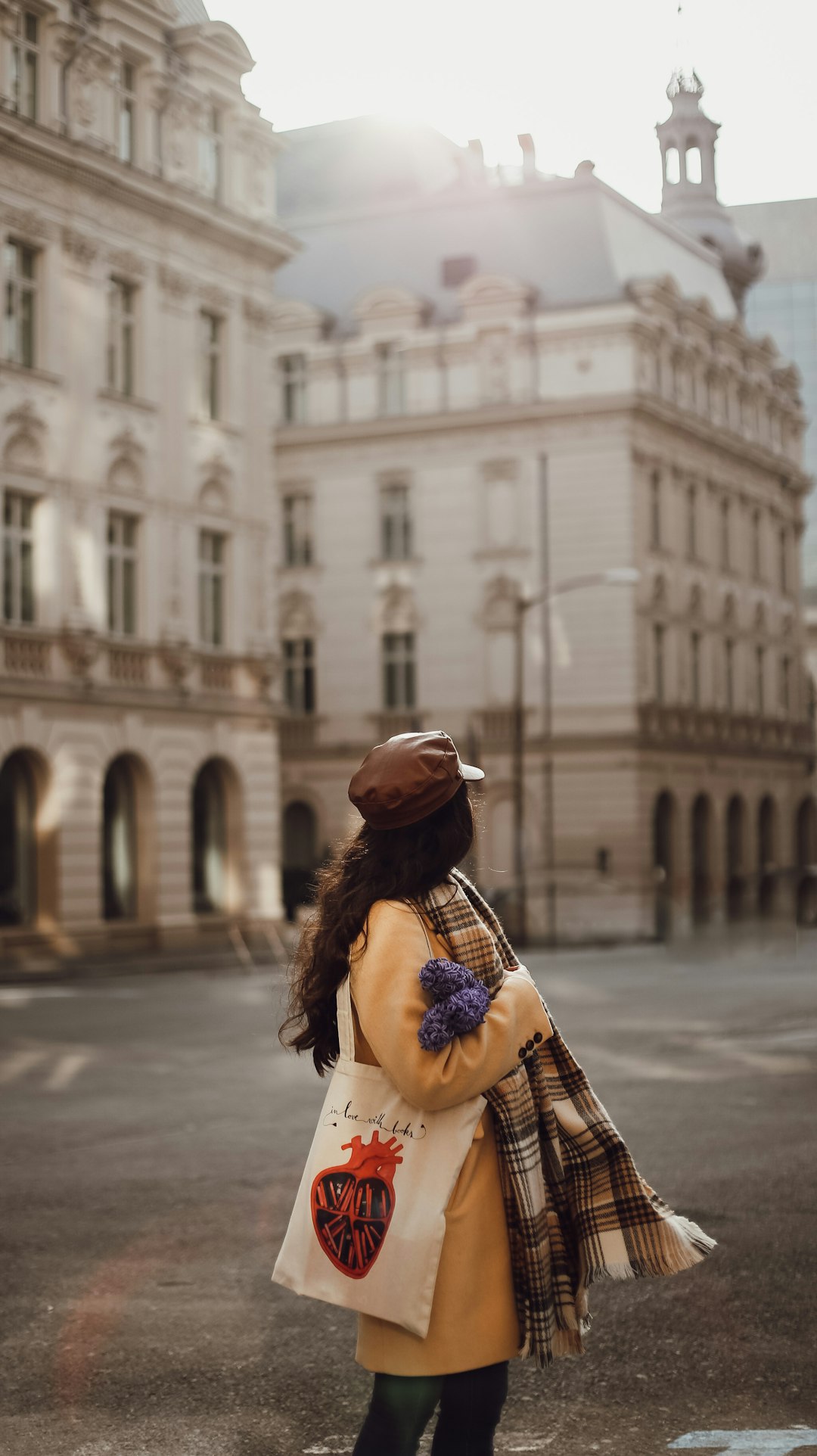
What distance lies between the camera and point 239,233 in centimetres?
3662

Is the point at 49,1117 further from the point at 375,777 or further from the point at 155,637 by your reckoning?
the point at 155,637

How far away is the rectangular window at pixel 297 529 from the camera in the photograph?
181 feet

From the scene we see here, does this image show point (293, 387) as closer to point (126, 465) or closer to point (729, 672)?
point (729, 672)

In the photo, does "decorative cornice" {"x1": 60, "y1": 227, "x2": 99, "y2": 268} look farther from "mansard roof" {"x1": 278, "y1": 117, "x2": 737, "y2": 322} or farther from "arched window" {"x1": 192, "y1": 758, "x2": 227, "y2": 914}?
"mansard roof" {"x1": 278, "y1": 117, "x2": 737, "y2": 322}

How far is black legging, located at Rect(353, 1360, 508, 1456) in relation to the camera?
376 centimetres

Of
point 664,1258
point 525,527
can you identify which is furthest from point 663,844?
point 664,1258

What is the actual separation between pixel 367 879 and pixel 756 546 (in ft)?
199

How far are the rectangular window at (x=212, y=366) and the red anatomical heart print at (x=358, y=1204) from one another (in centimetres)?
3349

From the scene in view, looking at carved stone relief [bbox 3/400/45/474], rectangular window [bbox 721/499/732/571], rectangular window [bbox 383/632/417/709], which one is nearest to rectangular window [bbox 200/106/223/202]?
carved stone relief [bbox 3/400/45/474]

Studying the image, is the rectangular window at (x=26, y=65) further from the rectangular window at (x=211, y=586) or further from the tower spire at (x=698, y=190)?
the tower spire at (x=698, y=190)

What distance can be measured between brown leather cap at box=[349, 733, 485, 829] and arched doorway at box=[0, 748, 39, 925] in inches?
1105

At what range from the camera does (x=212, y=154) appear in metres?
36.6

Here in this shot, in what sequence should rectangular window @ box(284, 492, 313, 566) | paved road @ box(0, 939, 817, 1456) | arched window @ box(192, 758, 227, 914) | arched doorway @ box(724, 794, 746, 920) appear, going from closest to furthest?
1. paved road @ box(0, 939, 817, 1456)
2. arched window @ box(192, 758, 227, 914)
3. rectangular window @ box(284, 492, 313, 566)
4. arched doorway @ box(724, 794, 746, 920)

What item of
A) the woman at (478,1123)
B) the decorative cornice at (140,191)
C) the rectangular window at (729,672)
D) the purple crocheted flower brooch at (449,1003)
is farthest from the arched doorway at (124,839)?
the purple crocheted flower brooch at (449,1003)
